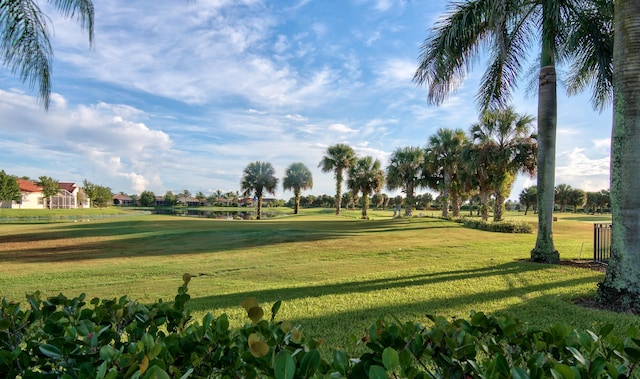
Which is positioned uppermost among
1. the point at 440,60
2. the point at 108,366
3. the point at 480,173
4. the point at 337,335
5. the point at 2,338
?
the point at 440,60

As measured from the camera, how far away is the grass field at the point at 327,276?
5.55m

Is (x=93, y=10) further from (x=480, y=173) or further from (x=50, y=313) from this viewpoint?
(x=480, y=173)

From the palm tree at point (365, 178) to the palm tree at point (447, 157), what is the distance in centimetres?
980

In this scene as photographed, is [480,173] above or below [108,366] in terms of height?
above

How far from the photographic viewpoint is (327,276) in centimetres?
917

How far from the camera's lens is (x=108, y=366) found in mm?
1295

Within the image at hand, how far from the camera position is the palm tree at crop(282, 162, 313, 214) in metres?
53.5

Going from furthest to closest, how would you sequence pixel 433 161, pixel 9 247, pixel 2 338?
pixel 433 161, pixel 9 247, pixel 2 338

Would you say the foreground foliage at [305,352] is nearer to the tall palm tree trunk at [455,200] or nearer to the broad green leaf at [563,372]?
the broad green leaf at [563,372]

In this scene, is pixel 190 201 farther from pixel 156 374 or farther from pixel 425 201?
pixel 156 374

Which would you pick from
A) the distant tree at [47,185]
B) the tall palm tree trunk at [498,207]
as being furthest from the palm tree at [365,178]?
the distant tree at [47,185]

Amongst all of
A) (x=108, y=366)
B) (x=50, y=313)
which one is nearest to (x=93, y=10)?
(x=50, y=313)

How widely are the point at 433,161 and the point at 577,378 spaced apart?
31683mm

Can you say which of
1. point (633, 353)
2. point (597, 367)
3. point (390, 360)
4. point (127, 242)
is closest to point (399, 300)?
point (633, 353)
